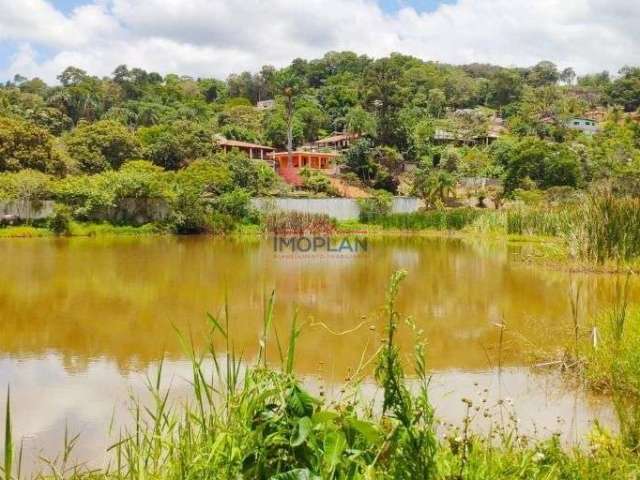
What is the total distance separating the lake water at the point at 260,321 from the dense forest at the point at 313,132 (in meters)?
7.73

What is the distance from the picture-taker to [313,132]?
48.6m

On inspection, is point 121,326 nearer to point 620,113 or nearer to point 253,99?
point 620,113

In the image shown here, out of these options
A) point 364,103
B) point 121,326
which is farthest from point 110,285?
point 364,103

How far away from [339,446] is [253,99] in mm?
69732

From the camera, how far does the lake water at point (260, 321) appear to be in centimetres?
443

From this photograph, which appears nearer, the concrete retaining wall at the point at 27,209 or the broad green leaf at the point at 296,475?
the broad green leaf at the point at 296,475

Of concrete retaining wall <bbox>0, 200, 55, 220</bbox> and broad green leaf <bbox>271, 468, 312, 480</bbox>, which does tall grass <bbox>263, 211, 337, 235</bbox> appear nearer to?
concrete retaining wall <bbox>0, 200, 55, 220</bbox>

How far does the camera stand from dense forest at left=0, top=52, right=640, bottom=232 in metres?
25.5

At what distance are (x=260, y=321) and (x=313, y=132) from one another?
42.0 metres

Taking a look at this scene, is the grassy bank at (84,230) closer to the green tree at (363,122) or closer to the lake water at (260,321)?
the lake water at (260,321)

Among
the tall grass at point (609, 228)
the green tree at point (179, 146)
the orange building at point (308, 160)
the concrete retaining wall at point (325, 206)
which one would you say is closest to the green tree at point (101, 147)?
the green tree at point (179, 146)

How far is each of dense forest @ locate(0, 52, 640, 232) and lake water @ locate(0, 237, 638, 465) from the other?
7731 mm

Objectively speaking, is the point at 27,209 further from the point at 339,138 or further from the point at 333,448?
the point at 333,448

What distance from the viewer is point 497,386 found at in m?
4.95
